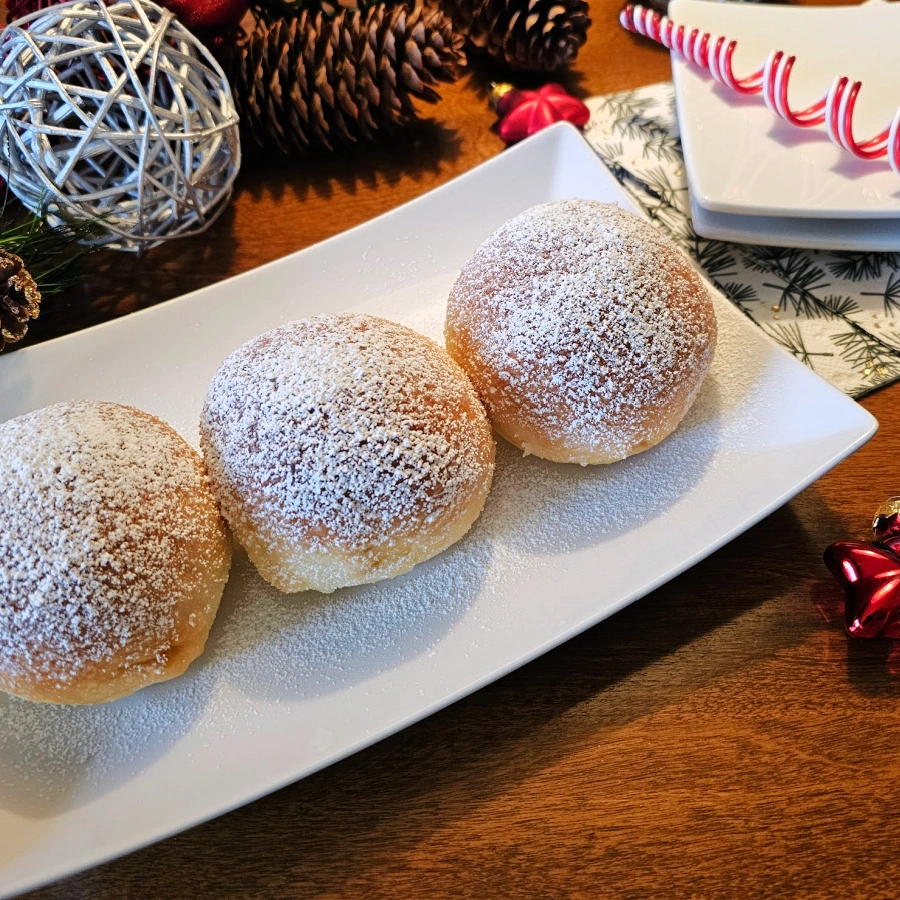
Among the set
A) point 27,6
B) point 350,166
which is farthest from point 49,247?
point 350,166

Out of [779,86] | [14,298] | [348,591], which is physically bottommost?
[348,591]

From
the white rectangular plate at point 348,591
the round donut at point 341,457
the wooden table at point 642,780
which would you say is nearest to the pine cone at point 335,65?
the white rectangular plate at point 348,591

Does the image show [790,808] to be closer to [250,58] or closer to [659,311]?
[659,311]

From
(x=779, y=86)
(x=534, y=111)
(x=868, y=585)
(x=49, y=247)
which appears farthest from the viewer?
→ (x=534, y=111)

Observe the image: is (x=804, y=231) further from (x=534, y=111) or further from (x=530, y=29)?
(x=530, y=29)

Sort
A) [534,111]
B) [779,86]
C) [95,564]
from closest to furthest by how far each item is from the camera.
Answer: [95,564]
[779,86]
[534,111]

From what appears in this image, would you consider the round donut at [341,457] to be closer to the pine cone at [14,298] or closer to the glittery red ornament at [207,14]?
the pine cone at [14,298]
